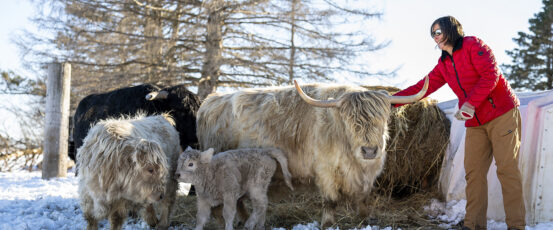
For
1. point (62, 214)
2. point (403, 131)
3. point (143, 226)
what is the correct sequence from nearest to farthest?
point (143, 226) → point (62, 214) → point (403, 131)

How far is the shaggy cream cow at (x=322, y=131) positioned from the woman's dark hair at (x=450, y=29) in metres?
0.46

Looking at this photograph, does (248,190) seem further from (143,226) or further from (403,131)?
(403,131)

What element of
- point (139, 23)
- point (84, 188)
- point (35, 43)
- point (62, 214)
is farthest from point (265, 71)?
point (84, 188)

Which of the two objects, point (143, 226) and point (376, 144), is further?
point (143, 226)

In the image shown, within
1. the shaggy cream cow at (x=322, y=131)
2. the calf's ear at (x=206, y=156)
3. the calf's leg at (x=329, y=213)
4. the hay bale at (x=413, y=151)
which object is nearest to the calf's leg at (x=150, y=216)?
the calf's ear at (x=206, y=156)

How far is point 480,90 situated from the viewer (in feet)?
12.0

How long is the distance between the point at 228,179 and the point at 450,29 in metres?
2.40

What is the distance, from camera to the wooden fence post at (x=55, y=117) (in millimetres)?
8508

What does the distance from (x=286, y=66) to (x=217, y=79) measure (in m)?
2.03

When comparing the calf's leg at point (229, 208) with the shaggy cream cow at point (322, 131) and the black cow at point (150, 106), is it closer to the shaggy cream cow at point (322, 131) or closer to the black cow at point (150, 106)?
the shaggy cream cow at point (322, 131)

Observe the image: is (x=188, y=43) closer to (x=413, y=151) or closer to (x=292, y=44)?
(x=292, y=44)

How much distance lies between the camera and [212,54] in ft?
41.0

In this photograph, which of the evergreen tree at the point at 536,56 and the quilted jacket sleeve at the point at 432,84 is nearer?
the quilted jacket sleeve at the point at 432,84

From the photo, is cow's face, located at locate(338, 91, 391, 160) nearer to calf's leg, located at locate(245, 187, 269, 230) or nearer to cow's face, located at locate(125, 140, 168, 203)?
calf's leg, located at locate(245, 187, 269, 230)
